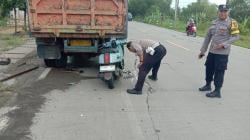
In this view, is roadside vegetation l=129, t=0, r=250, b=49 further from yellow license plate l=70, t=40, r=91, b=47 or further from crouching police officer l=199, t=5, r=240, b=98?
crouching police officer l=199, t=5, r=240, b=98

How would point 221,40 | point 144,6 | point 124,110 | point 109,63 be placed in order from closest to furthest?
point 124,110 → point 221,40 → point 109,63 → point 144,6

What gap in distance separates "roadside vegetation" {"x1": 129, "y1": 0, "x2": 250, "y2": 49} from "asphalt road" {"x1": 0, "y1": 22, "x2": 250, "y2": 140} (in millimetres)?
12325

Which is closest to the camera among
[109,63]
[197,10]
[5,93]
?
[5,93]

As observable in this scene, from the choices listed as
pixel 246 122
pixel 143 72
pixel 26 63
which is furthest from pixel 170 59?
pixel 246 122

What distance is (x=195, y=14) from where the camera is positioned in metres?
67.8

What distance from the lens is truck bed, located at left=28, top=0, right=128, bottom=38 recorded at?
1017cm

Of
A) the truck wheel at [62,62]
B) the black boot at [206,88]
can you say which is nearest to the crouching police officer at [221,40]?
the black boot at [206,88]

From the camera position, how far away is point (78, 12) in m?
10.2

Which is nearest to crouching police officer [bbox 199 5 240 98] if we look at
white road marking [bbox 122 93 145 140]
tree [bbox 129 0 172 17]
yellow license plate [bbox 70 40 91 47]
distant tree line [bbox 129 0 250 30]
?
white road marking [bbox 122 93 145 140]

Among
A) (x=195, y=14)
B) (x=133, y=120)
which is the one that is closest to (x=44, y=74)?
(x=133, y=120)

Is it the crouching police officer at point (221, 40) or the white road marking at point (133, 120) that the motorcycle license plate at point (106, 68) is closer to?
the white road marking at point (133, 120)

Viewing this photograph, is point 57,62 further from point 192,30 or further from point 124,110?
point 192,30

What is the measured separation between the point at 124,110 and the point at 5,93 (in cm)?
260

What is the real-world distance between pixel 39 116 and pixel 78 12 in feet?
12.9
